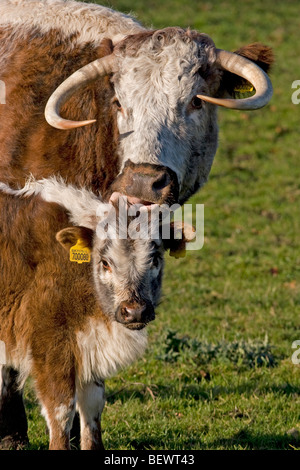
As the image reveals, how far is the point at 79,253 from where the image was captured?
5.40 meters

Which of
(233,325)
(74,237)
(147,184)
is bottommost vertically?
(233,325)

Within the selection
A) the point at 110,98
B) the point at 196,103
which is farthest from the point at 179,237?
the point at 110,98

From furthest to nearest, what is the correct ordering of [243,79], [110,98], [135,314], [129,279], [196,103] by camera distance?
[243,79]
[110,98]
[196,103]
[129,279]
[135,314]

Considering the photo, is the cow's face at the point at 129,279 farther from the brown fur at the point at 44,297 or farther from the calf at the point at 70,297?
the brown fur at the point at 44,297

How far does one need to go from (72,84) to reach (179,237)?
1.40 metres

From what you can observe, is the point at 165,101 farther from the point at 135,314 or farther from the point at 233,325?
the point at 233,325

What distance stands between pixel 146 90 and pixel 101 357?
197 centimetres

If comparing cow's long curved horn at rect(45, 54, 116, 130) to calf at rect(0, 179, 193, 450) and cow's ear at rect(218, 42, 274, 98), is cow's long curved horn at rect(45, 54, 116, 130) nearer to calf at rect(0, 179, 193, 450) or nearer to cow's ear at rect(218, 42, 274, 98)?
calf at rect(0, 179, 193, 450)

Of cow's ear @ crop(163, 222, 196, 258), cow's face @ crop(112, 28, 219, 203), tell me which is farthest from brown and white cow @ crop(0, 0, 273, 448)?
cow's ear @ crop(163, 222, 196, 258)

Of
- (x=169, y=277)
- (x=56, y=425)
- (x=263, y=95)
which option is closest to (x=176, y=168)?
(x=263, y=95)

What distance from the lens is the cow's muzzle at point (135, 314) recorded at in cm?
502

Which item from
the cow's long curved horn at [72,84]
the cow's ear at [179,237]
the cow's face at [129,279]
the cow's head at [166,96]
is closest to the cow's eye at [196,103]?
the cow's head at [166,96]

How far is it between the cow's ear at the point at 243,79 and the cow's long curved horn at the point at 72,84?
102 centimetres

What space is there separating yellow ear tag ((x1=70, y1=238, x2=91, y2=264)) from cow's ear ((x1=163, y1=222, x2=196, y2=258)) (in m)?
0.55
